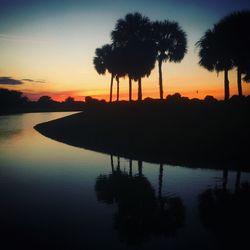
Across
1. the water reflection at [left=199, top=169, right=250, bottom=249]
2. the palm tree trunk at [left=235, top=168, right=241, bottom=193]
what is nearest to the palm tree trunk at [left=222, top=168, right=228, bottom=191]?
the water reflection at [left=199, top=169, right=250, bottom=249]

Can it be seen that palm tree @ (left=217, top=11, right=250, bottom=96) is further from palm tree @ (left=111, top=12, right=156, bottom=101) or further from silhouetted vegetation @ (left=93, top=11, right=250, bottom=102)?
palm tree @ (left=111, top=12, right=156, bottom=101)

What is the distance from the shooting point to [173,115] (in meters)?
28.4

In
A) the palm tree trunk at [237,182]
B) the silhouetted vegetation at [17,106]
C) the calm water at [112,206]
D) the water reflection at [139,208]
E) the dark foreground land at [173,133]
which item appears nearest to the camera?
the calm water at [112,206]

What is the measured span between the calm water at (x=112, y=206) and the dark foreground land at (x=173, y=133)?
3.54 m

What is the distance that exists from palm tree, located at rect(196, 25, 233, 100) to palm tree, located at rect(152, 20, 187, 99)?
3.50 meters

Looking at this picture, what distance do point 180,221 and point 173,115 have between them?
20.2m

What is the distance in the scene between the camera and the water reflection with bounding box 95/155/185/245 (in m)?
8.23

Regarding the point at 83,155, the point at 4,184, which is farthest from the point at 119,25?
the point at 4,184

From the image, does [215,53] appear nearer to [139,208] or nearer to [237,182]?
[237,182]

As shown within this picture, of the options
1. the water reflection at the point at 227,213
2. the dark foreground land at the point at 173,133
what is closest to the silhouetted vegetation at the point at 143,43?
the dark foreground land at the point at 173,133

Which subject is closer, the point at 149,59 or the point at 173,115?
the point at 173,115

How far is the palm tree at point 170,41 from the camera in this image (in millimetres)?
38719

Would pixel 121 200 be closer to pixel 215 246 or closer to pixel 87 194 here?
pixel 87 194

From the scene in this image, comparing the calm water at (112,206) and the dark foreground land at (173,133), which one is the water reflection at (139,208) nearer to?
the calm water at (112,206)
